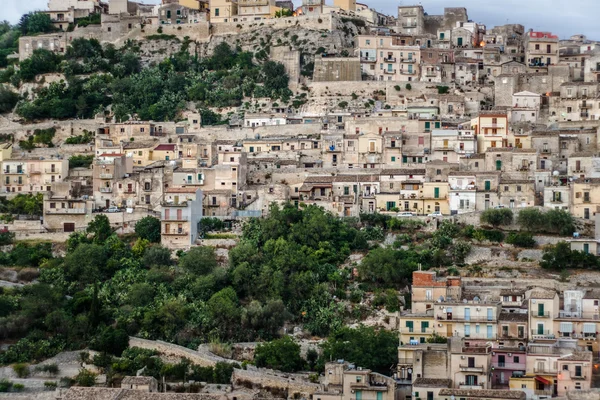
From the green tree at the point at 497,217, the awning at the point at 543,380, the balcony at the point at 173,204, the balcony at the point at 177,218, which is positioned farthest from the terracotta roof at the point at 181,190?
the awning at the point at 543,380

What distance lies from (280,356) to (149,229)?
1177 centimetres

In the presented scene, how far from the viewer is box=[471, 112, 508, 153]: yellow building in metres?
59.9

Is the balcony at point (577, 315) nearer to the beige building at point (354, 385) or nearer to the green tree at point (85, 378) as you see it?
the beige building at point (354, 385)

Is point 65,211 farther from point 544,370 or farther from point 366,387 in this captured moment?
point 544,370

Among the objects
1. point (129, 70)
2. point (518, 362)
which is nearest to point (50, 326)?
point (518, 362)

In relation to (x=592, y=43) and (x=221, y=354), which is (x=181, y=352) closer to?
(x=221, y=354)

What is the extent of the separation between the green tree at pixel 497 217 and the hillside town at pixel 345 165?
0.34 ft

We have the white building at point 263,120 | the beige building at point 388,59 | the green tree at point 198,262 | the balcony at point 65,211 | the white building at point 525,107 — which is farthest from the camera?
the beige building at point 388,59

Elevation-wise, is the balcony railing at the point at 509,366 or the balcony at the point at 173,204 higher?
the balcony at the point at 173,204

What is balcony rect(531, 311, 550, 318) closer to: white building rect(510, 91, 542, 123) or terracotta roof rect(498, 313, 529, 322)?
terracotta roof rect(498, 313, 529, 322)

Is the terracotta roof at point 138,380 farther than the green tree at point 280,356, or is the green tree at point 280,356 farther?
the green tree at point 280,356

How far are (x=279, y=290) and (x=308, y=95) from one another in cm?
2123

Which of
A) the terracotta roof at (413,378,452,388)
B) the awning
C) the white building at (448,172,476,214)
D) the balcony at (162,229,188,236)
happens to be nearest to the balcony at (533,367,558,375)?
the awning

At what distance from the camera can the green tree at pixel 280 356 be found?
4503 centimetres
